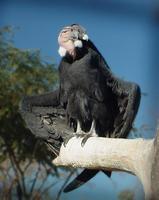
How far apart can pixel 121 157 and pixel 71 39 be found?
3.76 ft

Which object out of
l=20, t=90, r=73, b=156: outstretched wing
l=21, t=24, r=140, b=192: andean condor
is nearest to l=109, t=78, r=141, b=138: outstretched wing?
l=21, t=24, r=140, b=192: andean condor

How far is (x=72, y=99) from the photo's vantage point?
3.57 meters

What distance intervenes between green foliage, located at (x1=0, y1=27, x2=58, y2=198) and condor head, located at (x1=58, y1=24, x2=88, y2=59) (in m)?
2.64

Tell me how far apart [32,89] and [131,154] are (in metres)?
3.78

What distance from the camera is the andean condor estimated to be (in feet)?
11.4

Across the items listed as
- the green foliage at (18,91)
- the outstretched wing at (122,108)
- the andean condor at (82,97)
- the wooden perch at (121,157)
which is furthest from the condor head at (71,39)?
the green foliage at (18,91)

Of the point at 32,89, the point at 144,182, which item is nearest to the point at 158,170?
the point at 144,182

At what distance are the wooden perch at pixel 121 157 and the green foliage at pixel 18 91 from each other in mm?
3073

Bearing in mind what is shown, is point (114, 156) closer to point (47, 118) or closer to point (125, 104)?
point (125, 104)

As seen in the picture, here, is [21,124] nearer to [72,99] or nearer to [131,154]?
[72,99]

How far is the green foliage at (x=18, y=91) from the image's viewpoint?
6.25 metres

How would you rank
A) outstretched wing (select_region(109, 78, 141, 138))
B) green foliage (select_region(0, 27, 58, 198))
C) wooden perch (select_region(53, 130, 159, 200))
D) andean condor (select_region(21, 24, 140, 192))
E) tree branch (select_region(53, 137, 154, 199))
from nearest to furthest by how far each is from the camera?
wooden perch (select_region(53, 130, 159, 200)), tree branch (select_region(53, 137, 154, 199)), outstretched wing (select_region(109, 78, 141, 138)), andean condor (select_region(21, 24, 140, 192)), green foliage (select_region(0, 27, 58, 198))

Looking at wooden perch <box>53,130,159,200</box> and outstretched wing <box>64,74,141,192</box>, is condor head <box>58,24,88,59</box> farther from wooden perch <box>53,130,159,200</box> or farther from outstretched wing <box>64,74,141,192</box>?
wooden perch <box>53,130,159,200</box>

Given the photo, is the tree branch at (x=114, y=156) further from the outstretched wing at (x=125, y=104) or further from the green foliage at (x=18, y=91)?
the green foliage at (x=18, y=91)
